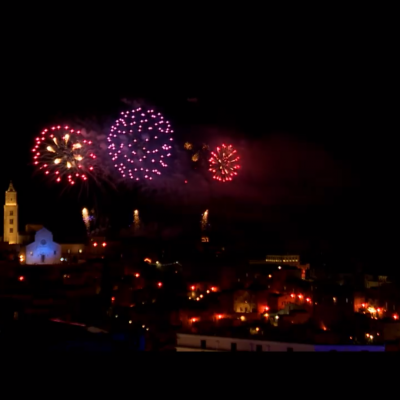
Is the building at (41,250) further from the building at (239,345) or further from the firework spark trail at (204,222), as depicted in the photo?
the building at (239,345)

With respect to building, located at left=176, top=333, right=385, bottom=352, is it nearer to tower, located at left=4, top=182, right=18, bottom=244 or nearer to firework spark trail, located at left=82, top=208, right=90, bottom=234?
tower, located at left=4, top=182, right=18, bottom=244

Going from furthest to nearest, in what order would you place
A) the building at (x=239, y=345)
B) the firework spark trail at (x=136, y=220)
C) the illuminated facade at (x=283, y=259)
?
the illuminated facade at (x=283, y=259) → the firework spark trail at (x=136, y=220) → the building at (x=239, y=345)

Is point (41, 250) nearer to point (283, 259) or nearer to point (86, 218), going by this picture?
point (86, 218)

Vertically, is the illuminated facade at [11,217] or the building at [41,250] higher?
the illuminated facade at [11,217]

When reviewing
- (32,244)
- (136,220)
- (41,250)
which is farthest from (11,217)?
(136,220)

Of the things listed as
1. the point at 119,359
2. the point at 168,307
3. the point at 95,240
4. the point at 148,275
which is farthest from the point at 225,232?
the point at 119,359

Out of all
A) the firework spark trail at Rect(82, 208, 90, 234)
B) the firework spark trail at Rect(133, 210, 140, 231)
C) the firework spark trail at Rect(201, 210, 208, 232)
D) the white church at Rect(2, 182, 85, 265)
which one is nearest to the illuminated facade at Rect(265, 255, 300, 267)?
the firework spark trail at Rect(201, 210, 208, 232)

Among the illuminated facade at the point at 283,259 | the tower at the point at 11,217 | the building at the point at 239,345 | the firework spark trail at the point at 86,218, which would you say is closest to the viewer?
the building at the point at 239,345

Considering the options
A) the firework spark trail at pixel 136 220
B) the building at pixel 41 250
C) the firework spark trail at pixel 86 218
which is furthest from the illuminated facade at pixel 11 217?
the firework spark trail at pixel 136 220
